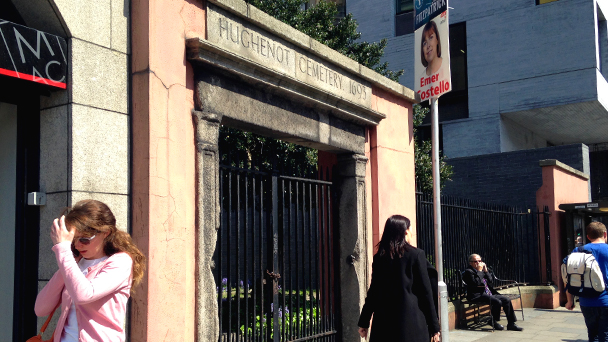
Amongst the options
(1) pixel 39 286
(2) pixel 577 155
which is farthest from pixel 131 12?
(2) pixel 577 155

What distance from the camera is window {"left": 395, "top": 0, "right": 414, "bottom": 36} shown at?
2388 centimetres

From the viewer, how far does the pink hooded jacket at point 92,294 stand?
2.76 metres

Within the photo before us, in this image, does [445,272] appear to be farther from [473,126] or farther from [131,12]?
[473,126]

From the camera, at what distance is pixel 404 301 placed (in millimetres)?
4641

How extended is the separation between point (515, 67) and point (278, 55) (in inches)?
702

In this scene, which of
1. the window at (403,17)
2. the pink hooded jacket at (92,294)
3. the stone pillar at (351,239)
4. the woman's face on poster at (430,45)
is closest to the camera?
the pink hooded jacket at (92,294)

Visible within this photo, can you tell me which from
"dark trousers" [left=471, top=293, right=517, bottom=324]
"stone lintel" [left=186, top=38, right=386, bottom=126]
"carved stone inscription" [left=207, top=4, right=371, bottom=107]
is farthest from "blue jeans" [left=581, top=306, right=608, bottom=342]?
"dark trousers" [left=471, top=293, right=517, bottom=324]

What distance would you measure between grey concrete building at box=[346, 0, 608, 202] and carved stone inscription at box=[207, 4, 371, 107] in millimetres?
15552

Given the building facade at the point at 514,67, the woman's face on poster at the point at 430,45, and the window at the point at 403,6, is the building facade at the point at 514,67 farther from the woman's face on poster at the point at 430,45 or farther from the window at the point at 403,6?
the woman's face on poster at the point at 430,45

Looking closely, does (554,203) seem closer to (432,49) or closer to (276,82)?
(432,49)

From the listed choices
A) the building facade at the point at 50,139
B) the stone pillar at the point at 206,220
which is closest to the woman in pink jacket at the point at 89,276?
the building facade at the point at 50,139

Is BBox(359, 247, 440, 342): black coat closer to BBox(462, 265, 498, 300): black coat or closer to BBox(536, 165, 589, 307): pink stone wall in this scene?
BBox(462, 265, 498, 300): black coat

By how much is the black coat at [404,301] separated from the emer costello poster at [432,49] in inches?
135

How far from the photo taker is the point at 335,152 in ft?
23.8
